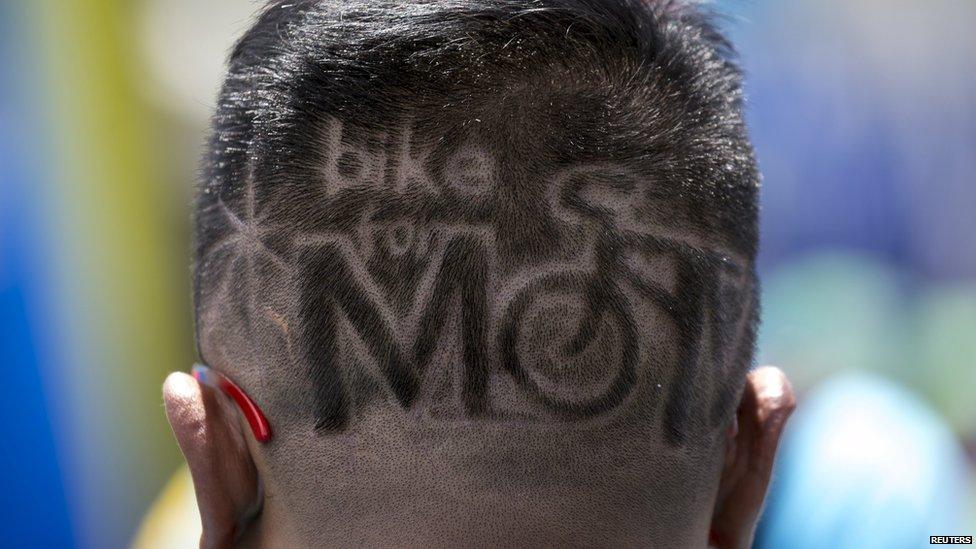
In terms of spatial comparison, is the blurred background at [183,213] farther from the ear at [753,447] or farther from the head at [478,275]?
the head at [478,275]

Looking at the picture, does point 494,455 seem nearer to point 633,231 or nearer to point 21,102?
point 633,231

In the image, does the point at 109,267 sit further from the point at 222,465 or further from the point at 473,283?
the point at 473,283

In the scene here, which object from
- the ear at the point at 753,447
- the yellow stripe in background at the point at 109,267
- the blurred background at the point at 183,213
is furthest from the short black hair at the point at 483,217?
the yellow stripe in background at the point at 109,267

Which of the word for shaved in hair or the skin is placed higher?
the word for shaved in hair

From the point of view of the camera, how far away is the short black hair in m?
0.78

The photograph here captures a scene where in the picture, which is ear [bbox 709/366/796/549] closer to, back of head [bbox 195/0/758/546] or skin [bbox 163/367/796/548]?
skin [bbox 163/367/796/548]

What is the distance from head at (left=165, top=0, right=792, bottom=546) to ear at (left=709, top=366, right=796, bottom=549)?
0.48 feet

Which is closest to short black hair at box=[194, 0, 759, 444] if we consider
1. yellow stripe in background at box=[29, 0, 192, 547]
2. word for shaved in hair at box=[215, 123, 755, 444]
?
word for shaved in hair at box=[215, 123, 755, 444]

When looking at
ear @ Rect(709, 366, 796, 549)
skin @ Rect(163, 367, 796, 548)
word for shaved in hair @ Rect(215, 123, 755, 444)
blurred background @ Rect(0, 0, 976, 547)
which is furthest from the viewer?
blurred background @ Rect(0, 0, 976, 547)

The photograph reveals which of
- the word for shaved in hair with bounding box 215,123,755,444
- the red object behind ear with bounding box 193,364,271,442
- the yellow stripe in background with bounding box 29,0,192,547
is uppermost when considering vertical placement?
the word for shaved in hair with bounding box 215,123,755,444

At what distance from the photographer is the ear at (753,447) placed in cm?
99

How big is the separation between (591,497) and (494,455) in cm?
10

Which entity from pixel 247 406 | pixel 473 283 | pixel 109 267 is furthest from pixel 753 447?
pixel 109 267

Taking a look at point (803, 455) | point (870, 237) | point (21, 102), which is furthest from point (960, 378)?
point (21, 102)
